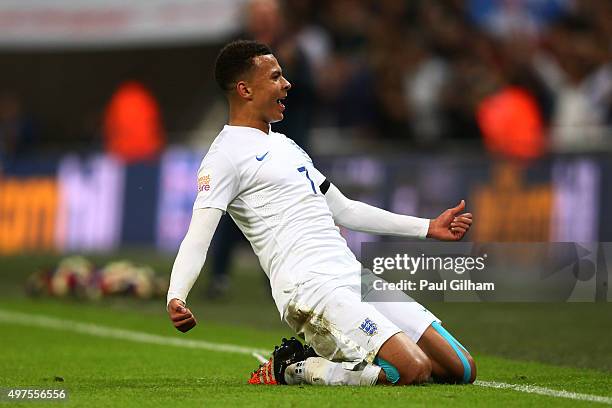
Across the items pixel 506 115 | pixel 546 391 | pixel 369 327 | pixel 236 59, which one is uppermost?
pixel 506 115

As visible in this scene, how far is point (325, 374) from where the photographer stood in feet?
18.5

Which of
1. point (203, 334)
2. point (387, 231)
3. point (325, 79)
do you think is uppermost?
point (325, 79)

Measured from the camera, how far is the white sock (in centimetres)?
556

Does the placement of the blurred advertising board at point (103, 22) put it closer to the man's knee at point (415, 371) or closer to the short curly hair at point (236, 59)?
the short curly hair at point (236, 59)

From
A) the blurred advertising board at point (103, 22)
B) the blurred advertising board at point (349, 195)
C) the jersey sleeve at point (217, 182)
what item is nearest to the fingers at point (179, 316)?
the jersey sleeve at point (217, 182)

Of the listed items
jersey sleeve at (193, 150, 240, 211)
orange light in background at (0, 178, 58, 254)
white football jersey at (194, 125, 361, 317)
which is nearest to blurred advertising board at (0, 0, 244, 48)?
orange light in background at (0, 178, 58, 254)

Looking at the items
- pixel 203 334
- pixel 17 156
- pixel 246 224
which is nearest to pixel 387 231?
pixel 246 224

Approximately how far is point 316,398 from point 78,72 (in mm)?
16977

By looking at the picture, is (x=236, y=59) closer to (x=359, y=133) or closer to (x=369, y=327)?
(x=369, y=327)

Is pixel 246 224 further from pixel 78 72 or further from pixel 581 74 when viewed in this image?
pixel 78 72

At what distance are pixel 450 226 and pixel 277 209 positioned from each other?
759 mm

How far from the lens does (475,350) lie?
756cm

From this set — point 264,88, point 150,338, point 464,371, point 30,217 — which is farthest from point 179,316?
point 30,217

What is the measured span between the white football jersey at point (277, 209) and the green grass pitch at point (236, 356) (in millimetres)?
501
